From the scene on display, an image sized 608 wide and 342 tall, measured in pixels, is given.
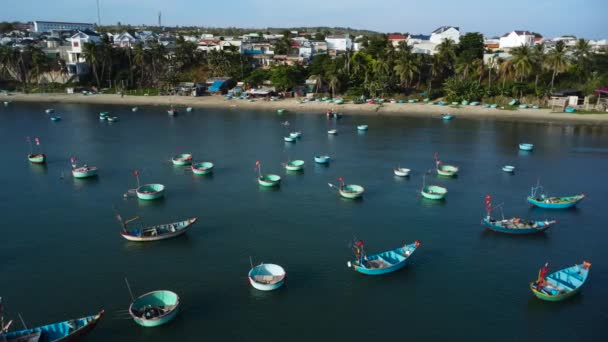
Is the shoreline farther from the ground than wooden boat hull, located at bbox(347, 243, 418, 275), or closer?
farther from the ground

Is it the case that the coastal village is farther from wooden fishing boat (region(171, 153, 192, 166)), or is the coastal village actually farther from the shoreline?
wooden fishing boat (region(171, 153, 192, 166))

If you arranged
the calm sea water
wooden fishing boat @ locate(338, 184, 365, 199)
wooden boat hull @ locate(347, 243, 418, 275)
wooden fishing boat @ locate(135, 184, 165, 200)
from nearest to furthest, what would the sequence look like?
the calm sea water < wooden boat hull @ locate(347, 243, 418, 275) < wooden fishing boat @ locate(135, 184, 165, 200) < wooden fishing boat @ locate(338, 184, 365, 199)

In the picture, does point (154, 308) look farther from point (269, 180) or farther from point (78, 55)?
point (78, 55)

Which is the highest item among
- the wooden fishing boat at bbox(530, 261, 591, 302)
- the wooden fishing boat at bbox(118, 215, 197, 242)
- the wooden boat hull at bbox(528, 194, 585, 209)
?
the wooden boat hull at bbox(528, 194, 585, 209)

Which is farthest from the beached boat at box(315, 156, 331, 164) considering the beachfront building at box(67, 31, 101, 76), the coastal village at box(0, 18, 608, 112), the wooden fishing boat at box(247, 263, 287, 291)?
the beachfront building at box(67, 31, 101, 76)

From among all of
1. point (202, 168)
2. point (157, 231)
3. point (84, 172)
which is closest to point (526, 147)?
point (202, 168)

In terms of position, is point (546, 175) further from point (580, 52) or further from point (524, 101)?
point (580, 52)
